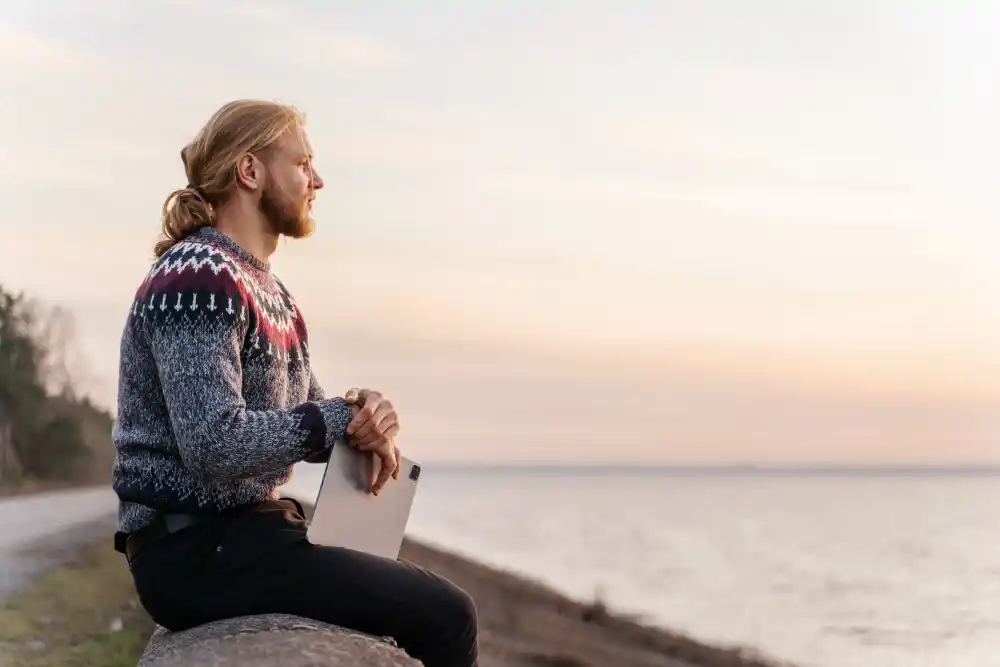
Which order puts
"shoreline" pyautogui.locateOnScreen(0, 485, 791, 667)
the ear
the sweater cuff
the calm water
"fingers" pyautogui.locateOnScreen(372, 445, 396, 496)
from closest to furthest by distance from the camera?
the sweater cuff, "fingers" pyautogui.locateOnScreen(372, 445, 396, 496), the ear, "shoreline" pyautogui.locateOnScreen(0, 485, 791, 667), the calm water

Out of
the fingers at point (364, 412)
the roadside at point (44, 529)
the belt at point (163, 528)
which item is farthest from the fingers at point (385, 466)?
the roadside at point (44, 529)

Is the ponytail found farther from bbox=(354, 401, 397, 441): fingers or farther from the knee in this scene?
the knee

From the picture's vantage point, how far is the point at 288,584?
2.97 meters

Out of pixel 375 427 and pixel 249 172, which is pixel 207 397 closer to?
pixel 375 427

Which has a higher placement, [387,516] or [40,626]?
[387,516]

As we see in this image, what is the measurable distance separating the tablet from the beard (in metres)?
0.61

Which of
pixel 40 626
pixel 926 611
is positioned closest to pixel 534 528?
pixel 926 611

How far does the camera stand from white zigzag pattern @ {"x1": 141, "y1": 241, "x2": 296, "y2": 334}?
2.80m

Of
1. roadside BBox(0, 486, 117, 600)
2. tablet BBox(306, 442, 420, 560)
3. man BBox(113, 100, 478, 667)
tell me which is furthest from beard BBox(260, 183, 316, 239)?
roadside BBox(0, 486, 117, 600)

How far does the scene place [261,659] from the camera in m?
2.93

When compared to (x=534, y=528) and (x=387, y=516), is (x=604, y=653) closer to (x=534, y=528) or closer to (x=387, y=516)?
(x=387, y=516)

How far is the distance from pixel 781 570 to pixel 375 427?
35783 mm

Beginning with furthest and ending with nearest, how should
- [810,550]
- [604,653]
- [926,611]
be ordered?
[810,550] → [926,611] → [604,653]

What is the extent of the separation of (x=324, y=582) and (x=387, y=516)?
260 millimetres
